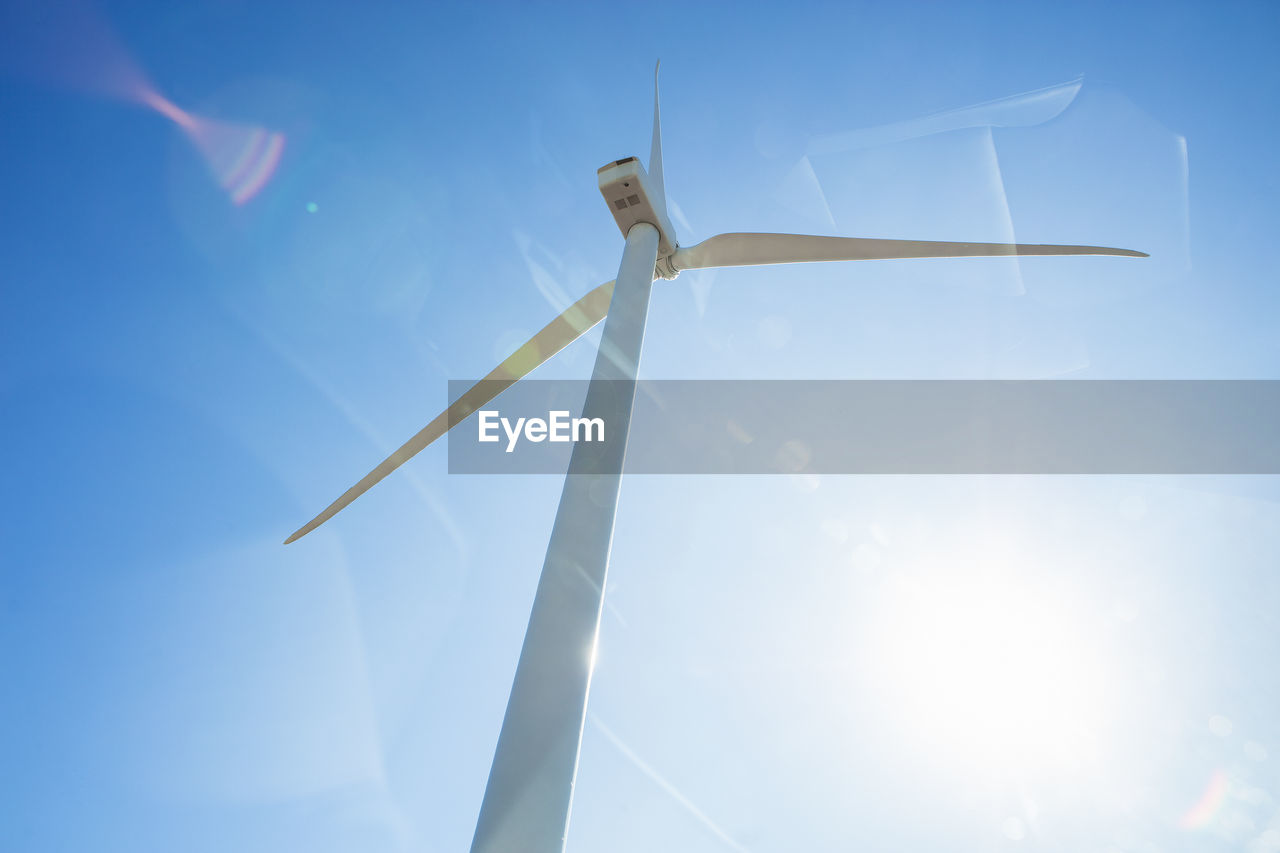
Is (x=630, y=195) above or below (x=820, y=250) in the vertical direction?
above

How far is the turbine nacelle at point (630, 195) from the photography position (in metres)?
8.89

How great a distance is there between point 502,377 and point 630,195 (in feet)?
11.0

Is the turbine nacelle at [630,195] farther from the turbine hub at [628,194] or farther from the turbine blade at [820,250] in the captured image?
the turbine blade at [820,250]

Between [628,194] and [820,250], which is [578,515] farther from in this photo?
[820,250]

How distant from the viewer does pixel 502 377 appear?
1006 cm

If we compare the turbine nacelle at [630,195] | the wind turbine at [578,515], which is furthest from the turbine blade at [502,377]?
the turbine nacelle at [630,195]

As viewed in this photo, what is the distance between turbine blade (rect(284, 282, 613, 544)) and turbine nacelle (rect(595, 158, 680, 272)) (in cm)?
123

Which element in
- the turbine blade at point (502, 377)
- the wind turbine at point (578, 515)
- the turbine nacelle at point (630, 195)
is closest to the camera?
the wind turbine at point (578, 515)

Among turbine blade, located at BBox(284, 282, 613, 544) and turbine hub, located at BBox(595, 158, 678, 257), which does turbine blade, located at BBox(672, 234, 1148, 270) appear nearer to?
turbine hub, located at BBox(595, 158, 678, 257)

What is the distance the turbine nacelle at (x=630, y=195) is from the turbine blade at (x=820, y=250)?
0.82 metres

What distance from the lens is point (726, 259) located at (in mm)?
10430

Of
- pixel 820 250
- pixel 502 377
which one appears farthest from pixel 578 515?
pixel 820 250

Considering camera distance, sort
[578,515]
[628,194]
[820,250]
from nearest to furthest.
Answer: [578,515] < [628,194] < [820,250]

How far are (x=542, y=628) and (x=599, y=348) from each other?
2980mm
